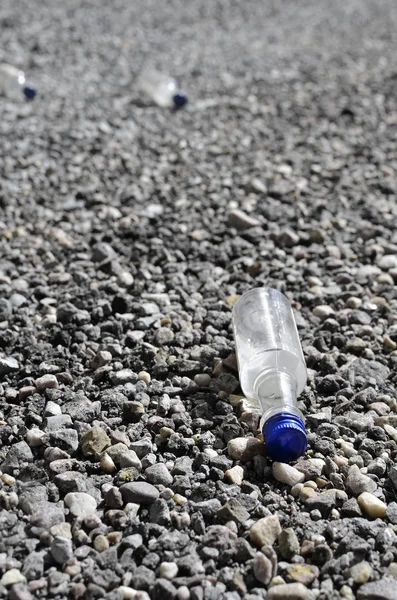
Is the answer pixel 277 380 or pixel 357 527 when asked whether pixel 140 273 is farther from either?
pixel 357 527

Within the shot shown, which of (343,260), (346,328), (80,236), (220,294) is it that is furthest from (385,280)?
(80,236)

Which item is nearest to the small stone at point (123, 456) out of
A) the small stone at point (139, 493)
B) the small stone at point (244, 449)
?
the small stone at point (139, 493)

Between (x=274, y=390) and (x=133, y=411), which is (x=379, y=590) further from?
(x=133, y=411)

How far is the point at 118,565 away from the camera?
261 centimetres

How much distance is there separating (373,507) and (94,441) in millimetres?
1202

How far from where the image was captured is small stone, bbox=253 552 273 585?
2.59m

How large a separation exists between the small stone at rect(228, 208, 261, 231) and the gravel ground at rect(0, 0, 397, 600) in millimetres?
18

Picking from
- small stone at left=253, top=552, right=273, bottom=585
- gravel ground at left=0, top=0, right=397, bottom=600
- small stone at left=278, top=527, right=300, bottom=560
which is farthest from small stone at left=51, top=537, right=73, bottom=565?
small stone at left=278, top=527, right=300, bottom=560

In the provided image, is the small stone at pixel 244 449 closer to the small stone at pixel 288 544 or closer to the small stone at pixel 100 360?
the small stone at pixel 288 544

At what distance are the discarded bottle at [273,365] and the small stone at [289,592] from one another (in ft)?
2.20

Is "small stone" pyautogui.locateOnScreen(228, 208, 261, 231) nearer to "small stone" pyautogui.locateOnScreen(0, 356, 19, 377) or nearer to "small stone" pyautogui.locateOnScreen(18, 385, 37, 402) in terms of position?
"small stone" pyautogui.locateOnScreen(0, 356, 19, 377)

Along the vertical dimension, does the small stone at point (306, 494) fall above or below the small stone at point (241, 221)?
above

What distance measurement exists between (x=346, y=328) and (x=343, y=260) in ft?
3.16

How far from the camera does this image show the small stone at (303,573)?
260cm
